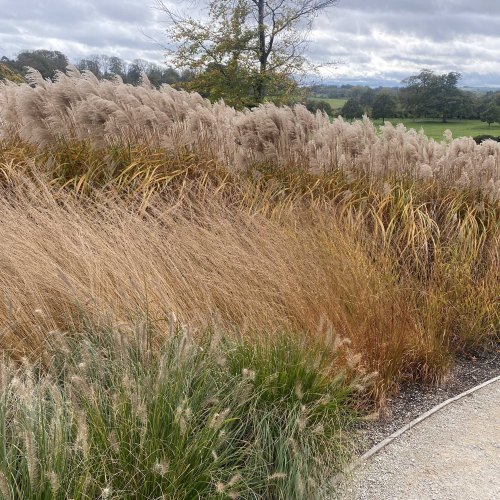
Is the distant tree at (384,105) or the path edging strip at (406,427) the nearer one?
the path edging strip at (406,427)

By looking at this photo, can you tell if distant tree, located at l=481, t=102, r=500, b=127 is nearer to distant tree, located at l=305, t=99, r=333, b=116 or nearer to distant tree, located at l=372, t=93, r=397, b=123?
distant tree, located at l=372, t=93, r=397, b=123

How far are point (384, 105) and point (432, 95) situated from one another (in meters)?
3.05

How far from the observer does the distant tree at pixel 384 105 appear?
912 inches

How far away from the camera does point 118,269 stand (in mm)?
3520

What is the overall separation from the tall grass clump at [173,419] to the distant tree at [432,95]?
79.4 feet

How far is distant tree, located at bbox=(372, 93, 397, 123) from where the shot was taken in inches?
912

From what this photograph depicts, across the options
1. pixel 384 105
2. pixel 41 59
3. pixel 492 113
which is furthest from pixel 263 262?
pixel 492 113

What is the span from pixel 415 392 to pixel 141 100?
15.7 feet

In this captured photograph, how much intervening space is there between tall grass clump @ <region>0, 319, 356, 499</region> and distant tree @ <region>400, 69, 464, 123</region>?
2421 centimetres

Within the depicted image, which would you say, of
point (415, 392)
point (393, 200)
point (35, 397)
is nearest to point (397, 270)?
point (393, 200)

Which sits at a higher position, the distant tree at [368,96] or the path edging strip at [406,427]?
the distant tree at [368,96]

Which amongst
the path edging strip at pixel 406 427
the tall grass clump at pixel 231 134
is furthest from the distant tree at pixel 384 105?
the path edging strip at pixel 406 427

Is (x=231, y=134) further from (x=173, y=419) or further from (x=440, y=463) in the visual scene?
(x=173, y=419)

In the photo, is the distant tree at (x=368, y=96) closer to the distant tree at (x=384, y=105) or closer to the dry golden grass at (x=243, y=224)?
the distant tree at (x=384, y=105)
